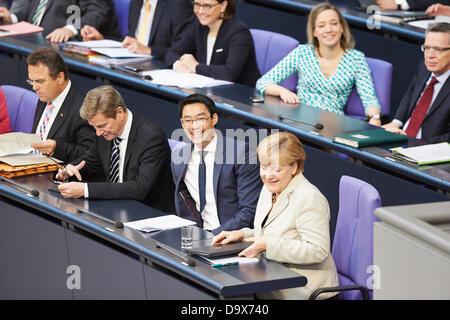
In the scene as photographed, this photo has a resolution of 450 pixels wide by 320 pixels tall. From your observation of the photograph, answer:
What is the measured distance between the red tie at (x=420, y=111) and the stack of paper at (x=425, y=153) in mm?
487

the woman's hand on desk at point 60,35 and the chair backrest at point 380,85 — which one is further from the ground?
the woman's hand on desk at point 60,35

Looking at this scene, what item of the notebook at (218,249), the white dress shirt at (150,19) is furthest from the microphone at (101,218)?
the white dress shirt at (150,19)

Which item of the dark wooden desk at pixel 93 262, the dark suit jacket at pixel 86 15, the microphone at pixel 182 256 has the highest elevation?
the dark suit jacket at pixel 86 15

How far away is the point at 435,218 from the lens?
1.67 meters

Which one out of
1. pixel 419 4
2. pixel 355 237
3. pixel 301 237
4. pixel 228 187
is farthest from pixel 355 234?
pixel 419 4

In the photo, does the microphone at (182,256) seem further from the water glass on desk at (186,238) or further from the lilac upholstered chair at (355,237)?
the lilac upholstered chair at (355,237)

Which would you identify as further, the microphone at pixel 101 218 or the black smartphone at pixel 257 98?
the black smartphone at pixel 257 98

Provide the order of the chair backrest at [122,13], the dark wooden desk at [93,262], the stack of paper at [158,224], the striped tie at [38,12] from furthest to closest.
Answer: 1. the striped tie at [38,12]
2. the chair backrest at [122,13]
3. the stack of paper at [158,224]
4. the dark wooden desk at [93,262]

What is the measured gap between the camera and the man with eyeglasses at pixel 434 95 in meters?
4.44

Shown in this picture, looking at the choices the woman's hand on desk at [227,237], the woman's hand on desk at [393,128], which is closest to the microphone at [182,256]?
the woman's hand on desk at [227,237]

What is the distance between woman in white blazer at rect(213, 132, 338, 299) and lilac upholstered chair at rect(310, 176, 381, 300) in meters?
0.16

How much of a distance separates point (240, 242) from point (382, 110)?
208 centimetres

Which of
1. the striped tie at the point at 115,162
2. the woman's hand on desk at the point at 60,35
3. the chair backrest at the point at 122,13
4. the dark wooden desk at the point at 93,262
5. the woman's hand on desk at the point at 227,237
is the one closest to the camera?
the dark wooden desk at the point at 93,262

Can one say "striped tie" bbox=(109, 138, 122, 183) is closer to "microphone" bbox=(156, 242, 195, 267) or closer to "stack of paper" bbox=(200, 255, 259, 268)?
"microphone" bbox=(156, 242, 195, 267)
